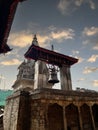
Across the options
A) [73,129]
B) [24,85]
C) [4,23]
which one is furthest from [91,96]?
[24,85]

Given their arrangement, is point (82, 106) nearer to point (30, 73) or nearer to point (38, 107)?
point (38, 107)

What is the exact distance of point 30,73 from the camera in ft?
76.8

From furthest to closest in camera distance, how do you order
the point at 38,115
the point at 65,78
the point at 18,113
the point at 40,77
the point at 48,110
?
1. the point at 65,78
2. the point at 40,77
3. the point at 48,110
4. the point at 18,113
5. the point at 38,115

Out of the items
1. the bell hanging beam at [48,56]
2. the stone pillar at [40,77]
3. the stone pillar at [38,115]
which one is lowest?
the stone pillar at [38,115]

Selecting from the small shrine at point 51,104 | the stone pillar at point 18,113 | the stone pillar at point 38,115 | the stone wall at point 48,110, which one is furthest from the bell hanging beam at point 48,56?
the stone pillar at point 38,115

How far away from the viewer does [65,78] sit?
1298 cm

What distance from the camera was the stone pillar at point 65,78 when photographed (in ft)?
41.2

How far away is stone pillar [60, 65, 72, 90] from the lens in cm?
1257

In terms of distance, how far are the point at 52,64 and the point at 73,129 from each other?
5.96m

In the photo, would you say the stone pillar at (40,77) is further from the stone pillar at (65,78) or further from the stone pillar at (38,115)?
the stone pillar at (38,115)

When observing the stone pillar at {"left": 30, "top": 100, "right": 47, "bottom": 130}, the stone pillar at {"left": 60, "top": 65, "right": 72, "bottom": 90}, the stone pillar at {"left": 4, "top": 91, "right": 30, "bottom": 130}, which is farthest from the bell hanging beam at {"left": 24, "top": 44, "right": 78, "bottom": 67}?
the stone pillar at {"left": 30, "top": 100, "right": 47, "bottom": 130}

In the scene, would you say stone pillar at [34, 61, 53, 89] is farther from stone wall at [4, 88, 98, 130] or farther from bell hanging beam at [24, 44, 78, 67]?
stone wall at [4, 88, 98, 130]

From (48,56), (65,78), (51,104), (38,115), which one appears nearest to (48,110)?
(51,104)

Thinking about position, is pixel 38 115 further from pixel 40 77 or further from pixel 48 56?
pixel 48 56
